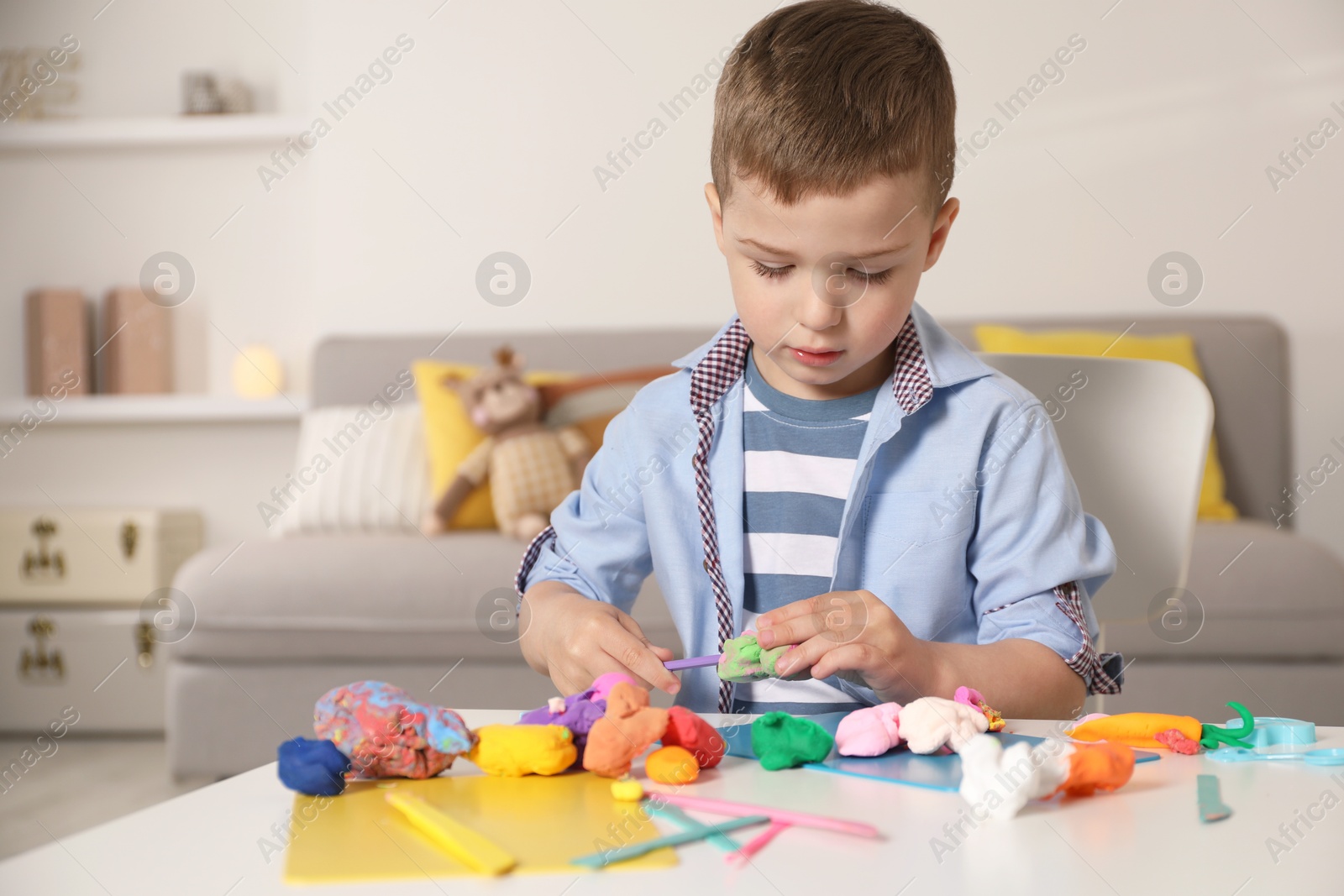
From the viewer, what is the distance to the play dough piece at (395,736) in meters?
0.51

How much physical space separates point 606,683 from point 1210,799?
0.29 meters

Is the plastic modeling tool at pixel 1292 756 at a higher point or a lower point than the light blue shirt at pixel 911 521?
lower

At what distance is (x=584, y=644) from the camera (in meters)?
0.68

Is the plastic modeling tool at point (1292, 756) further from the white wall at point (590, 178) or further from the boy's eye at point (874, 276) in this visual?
the white wall at point (590, 178)

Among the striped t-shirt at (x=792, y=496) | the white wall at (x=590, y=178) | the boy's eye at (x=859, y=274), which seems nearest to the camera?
the boy's eye at (x=859, y=274)

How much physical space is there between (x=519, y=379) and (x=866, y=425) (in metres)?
1.39

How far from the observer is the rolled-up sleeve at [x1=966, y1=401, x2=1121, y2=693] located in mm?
741

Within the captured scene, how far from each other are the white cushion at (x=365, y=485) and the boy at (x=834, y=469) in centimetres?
141

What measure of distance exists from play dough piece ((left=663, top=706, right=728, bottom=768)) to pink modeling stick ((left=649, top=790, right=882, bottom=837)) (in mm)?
43

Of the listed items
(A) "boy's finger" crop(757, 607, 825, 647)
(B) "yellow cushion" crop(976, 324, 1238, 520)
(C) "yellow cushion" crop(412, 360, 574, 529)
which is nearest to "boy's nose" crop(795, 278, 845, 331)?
(A) "boy's finger" crop(757, 607, 825, 647)

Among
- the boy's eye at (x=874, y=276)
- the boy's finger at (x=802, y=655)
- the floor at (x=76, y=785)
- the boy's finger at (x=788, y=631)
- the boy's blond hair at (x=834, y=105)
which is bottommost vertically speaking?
the floor at (x=76, y=785)

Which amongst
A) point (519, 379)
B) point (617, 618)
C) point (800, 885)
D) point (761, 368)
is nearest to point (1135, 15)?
point (519, 379)

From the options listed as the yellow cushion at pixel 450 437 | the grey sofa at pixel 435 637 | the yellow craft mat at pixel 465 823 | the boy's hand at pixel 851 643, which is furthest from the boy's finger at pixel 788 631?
the yellow cushion at pixel 450 437

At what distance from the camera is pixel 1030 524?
30.6 inches
